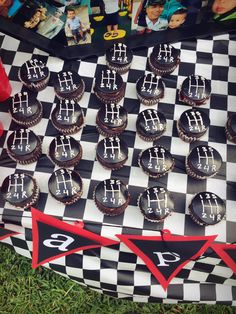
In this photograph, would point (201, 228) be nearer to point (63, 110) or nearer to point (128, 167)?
point (128, 167)

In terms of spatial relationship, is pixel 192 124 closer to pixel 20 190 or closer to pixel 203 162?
pixel 203 162

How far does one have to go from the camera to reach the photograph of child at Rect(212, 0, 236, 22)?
2.35m

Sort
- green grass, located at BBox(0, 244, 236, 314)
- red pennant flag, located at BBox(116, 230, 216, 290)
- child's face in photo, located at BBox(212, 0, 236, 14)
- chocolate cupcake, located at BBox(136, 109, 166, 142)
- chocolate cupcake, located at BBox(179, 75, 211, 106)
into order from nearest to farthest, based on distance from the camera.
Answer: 1. red pennant flag, located at BBox(116, 230, 216, 290)
2. chocolate cupcake, located at BBox(136, 109, 166, 142)
3. chocolate cupcake, located at BBox(179, 75, 211, 106)
4. child's face in photo, located at BBox(212, 0, 236, 14)
5. green grass, located at BBox(0, 244, 236, 314)

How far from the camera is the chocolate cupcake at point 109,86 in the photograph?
88.1 inches

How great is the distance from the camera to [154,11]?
2350 mm

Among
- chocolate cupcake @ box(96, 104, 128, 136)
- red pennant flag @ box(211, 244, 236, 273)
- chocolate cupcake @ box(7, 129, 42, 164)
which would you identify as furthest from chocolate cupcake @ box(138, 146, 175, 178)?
chocolate cupcake @ box(7, 129, 42, 164)

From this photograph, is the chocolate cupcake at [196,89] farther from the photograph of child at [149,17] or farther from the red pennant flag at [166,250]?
the red pennant flag at [166,250]

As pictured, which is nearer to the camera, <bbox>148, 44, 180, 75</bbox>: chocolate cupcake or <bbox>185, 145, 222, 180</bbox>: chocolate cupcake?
<bbox>185, 145, 222, 180</bbox>: chocolate cupcake

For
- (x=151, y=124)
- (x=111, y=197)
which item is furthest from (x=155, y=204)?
(x=151, y=124)

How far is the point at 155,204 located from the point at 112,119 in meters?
0.51

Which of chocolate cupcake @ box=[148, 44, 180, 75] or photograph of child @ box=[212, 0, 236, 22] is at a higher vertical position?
photograph of child @ box=[212, 0, 236, 22]

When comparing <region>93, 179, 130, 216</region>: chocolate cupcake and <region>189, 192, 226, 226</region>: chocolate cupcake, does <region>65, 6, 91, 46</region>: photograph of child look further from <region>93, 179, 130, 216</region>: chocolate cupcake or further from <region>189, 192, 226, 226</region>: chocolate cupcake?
<region>189, 192, 226, 226</region>: chocolate cupcake

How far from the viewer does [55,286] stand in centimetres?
251

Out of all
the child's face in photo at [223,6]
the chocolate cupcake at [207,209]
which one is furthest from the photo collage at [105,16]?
the chocolate cupcake at [207,209]
